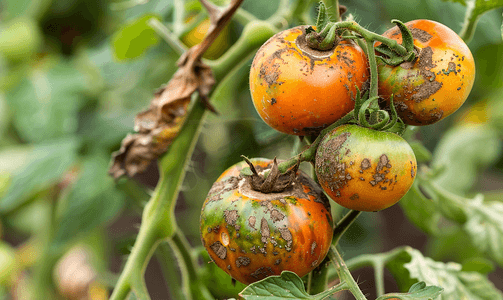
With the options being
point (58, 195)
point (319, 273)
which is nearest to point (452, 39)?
point (319, 273)

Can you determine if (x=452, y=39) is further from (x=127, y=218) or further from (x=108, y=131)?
(x=127, y=218)

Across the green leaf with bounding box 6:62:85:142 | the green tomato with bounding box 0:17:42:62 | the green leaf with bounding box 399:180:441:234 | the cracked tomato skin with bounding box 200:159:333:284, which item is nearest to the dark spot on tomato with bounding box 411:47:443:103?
the cracked tomato skin with bounding box 200:159:333:284

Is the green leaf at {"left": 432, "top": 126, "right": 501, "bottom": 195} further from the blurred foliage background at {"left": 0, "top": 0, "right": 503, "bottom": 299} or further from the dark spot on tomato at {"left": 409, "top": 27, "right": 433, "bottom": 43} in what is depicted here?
the dark spot on tomato at {"left": 409, "top": 27, "right": 433, "bottom": 43}

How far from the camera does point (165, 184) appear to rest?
20.0 inches

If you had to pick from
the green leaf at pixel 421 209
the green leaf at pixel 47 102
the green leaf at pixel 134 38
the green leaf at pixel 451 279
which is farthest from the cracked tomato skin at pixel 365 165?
the green leaf at pixel 47 102

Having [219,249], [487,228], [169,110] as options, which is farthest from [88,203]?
[487,228]

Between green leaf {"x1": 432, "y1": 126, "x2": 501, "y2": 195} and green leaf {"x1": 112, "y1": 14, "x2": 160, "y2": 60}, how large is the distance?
629 mm

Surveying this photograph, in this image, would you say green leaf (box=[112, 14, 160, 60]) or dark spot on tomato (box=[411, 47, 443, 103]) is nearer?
dark spot on tomato (box=[411, 47, 443, 103])

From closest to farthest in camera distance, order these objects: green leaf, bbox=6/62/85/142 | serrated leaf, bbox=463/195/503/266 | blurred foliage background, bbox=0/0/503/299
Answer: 1. serrated leaf, bbox=463/195/503/266
2. blurred foliage background, bbox=0/0/503/299
3. green leaf, bbox=6/62/85/142

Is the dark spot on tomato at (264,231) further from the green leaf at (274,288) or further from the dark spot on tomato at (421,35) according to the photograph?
the dark spot on tomato at (421,35)

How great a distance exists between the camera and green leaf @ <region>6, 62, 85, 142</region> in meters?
0.90

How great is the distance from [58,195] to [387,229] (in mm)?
810

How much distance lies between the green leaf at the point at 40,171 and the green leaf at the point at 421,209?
23.8 inches

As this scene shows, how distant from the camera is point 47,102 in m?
0.93
